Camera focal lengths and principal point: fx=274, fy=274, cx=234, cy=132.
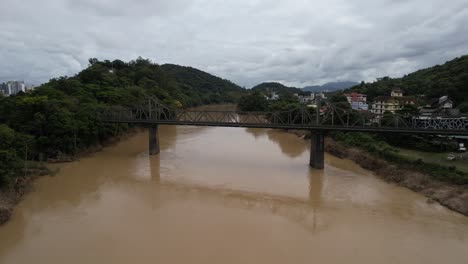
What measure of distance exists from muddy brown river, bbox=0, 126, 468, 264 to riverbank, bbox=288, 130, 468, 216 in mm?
577

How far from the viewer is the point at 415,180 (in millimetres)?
17641

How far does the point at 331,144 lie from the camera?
94.1 feet

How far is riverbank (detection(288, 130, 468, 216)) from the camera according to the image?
48.6ft

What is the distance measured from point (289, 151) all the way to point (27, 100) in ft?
80.7

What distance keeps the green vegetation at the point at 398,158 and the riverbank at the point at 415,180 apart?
295mm

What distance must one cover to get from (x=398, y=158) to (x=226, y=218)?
1412cm

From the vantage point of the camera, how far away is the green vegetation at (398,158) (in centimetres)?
1609

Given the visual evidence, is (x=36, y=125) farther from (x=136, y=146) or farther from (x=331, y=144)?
(x=331, y=144)

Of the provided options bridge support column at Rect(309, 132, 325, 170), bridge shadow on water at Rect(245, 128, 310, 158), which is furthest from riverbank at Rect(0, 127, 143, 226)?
bridge shadow on water at Rect(245, 128, 310, 158)

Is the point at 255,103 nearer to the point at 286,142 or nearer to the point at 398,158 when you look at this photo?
the point at 286,142

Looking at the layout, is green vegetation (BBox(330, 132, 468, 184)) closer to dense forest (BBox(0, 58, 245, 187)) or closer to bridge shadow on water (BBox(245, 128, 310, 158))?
bridge shadow on water (BBox(245, 128, 310, 158))

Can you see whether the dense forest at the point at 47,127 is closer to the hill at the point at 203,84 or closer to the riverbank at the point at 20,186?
the riverbank at the point at 20,186

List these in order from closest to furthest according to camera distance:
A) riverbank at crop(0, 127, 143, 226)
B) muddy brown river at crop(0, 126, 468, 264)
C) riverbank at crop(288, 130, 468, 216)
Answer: muddy brown river at crop(0, 126, 468, 264)
riverbank at crop(0, 127, 143, 226)
riverbank at crop(288, 130, 468, 216)

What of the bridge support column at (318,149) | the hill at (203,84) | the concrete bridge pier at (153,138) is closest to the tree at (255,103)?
the hill at (203,84)
